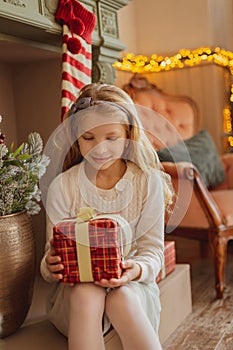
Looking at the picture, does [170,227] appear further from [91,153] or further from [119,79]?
[119,79]

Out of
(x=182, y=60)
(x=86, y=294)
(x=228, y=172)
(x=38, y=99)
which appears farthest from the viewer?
(x=182, y=60)

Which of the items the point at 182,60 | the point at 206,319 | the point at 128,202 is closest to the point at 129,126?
the point at 128,202

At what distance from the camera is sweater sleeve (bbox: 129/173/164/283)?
1677mm

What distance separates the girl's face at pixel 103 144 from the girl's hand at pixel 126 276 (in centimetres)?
32

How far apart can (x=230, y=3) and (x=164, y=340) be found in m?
3.31

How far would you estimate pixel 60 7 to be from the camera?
207 cm

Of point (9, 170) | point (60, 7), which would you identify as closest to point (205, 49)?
point (60, 7)

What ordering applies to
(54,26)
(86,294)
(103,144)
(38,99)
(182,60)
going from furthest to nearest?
(182,60) → (38,99) → (54,26) → (103,144) → (86,294)

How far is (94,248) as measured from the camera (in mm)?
1530

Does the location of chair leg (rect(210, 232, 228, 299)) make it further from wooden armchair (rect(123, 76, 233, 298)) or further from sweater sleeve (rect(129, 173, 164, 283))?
sweater sleeve (rect(129, 173, 164, 283))

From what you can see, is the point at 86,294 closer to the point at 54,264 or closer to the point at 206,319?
the point at 54,264

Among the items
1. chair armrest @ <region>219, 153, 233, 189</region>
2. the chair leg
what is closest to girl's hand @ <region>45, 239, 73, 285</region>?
the chair leg

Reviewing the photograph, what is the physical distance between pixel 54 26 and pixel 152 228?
86 centimetres

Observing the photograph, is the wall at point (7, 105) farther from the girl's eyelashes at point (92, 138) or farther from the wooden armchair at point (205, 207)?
the girl's eyelashes at point (92, 138)
